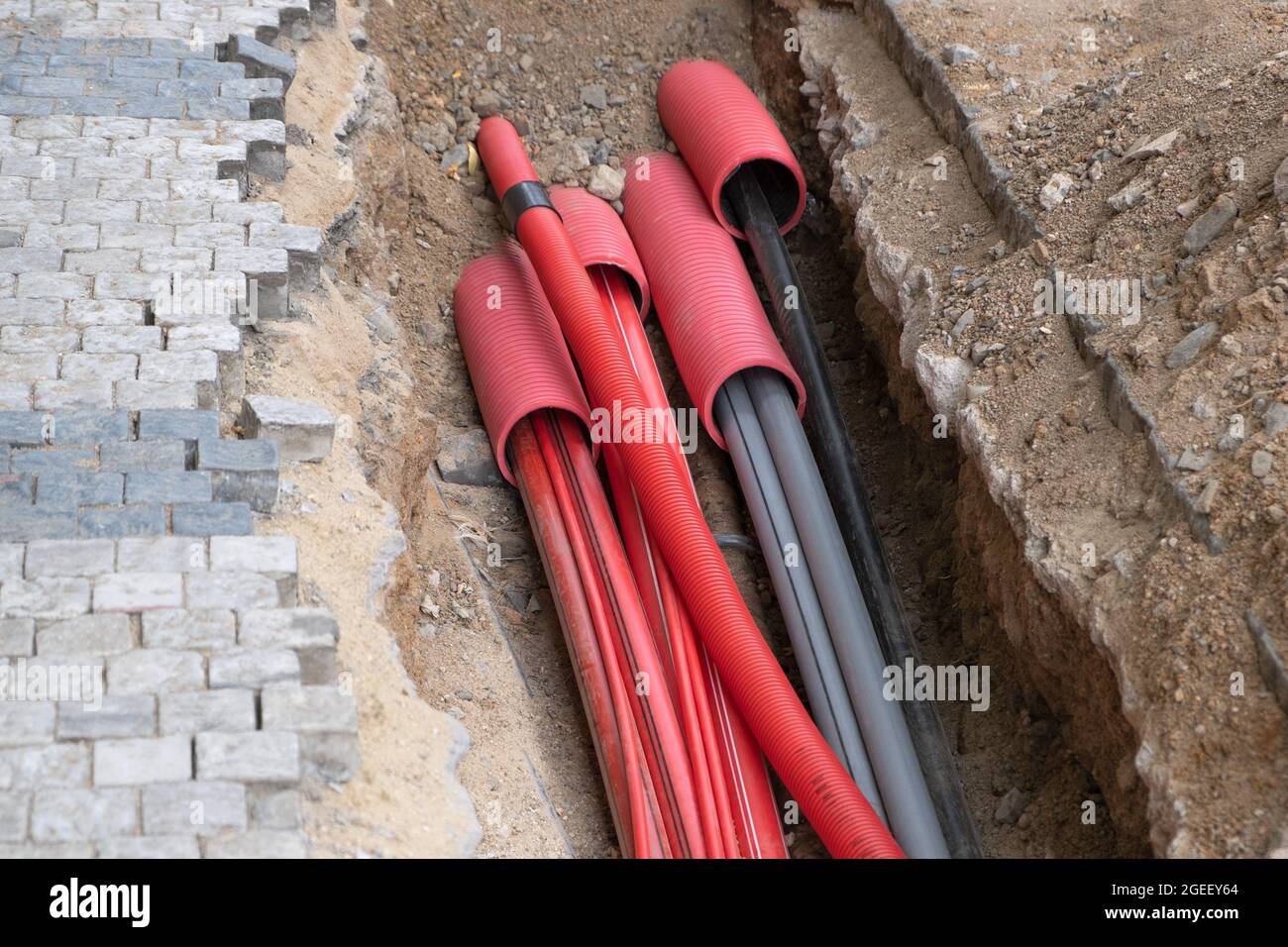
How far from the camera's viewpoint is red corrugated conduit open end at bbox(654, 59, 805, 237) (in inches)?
319

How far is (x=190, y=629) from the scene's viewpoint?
460 centimetres

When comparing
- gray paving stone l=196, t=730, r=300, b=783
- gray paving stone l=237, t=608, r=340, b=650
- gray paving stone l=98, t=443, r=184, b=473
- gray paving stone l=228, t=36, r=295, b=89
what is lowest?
A: gray paving stone l=196, t=730, r=300, b=783

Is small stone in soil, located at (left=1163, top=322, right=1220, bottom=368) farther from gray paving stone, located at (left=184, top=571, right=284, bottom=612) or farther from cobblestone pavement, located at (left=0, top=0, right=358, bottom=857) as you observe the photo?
gray paving stone, located at (left=184, top=571, right=284, bottom=612)

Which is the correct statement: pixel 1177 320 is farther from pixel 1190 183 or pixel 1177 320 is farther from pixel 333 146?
pixel 333 146

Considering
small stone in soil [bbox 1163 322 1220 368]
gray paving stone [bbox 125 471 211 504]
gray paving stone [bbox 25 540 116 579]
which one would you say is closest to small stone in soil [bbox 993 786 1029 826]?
small stone in soil [bbox 1163 322 1220 368]

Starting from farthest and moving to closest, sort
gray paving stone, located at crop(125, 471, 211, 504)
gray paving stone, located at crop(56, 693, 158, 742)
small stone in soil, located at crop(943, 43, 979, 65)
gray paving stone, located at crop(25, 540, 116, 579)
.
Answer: small stone in soil, located at crop(943, 43, 979, 65) → gray paving stone, located at crop(125, 471, 211, 504) → gray paving stone, located at crop(25, 540, 116, 579) → gray paving stone, located at crop(56, 693, 158, 742)

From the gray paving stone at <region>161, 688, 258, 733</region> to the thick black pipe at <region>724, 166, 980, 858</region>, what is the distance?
3.25 m

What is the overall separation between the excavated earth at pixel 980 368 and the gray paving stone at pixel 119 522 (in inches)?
42.5

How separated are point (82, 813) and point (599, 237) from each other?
4901 mm

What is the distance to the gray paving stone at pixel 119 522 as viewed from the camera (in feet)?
15.9

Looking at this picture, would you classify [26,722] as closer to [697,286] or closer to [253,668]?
[253,668]

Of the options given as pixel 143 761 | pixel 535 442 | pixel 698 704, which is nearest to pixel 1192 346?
pixel 698 704

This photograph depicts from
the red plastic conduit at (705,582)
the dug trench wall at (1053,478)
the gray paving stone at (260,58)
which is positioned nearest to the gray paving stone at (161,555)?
the red plastic conduit at (705,582)

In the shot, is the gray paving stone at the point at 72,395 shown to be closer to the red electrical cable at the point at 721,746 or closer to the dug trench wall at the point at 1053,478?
the red electrical cable at the point at 721,746
